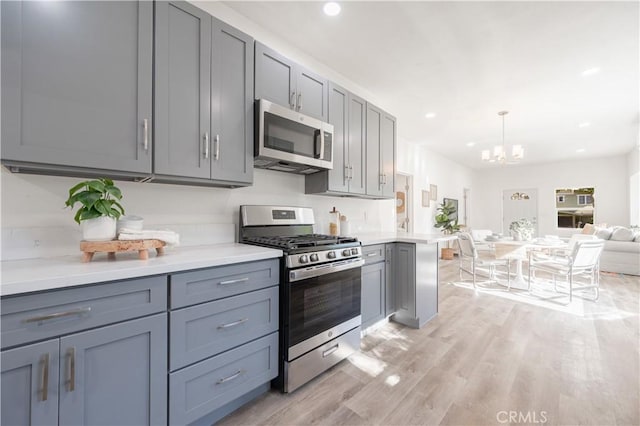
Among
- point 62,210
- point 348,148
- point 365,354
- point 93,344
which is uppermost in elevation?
point 348,148

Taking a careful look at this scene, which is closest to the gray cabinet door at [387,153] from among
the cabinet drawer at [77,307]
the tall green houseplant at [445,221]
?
the cabinet drawer at [77,307]

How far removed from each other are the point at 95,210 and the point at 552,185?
35.4 feet

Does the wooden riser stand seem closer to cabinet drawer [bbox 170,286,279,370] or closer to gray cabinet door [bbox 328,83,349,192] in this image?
cabinet drawer [bbox 170,286,279,370]

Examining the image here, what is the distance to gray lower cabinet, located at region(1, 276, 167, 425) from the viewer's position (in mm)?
918

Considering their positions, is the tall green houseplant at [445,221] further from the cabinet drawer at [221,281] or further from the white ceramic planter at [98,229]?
the white ceramic planter at [98,229]

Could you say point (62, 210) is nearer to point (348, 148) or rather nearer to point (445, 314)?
point (348, 148)

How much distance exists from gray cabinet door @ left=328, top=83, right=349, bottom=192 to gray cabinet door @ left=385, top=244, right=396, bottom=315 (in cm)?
74

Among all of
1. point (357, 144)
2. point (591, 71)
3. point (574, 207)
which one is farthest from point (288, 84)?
point (574, 207)

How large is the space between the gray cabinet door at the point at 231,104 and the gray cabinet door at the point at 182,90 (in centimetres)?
5

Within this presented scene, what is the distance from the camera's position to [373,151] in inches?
119

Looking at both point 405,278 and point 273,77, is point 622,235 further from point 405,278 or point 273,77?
point 273,77

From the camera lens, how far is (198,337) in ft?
4.35

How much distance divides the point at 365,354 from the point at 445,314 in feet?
4.48

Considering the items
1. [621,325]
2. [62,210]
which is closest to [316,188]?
[62,210]
